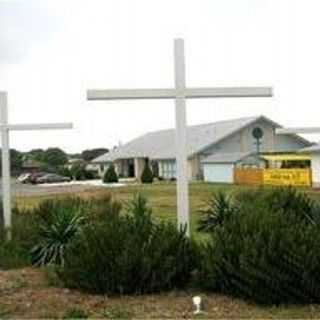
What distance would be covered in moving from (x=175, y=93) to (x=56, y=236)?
9.14 feet

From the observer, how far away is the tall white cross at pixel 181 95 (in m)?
9.80

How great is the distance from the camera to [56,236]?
1104 centimetres

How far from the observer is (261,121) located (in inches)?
3041

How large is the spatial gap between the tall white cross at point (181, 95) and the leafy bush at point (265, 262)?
148cm

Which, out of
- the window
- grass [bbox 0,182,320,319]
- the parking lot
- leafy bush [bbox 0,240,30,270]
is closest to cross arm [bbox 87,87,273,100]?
grass [bbox 0,182,320,319]

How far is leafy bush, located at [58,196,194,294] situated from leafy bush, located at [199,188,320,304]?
0.33 m

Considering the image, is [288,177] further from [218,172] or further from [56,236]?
[56,236]

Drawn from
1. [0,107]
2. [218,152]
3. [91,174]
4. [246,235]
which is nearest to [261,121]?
[218,152]

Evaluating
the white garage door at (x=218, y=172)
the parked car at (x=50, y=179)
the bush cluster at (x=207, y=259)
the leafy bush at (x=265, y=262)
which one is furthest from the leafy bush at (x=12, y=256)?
the parked car at (x=50, y=179)

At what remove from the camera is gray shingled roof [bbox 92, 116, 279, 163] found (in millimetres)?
76625

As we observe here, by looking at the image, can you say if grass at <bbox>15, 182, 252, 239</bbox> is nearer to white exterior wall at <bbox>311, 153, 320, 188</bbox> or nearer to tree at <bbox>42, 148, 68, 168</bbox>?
white exterior wall at <bbox>311, 153, 320, 188</bbox>

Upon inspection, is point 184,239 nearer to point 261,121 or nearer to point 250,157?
point 250,157

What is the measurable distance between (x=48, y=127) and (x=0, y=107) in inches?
41.5

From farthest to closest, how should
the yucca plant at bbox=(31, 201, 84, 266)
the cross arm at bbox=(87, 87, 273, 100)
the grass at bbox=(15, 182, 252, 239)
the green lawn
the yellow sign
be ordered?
the yellow sign
the green lawn
the grass at bbox=(15, 182, 252, 239)
the yucca plant at bbox=(31, 201, 84, 266)
the cross arm at bbox=(87, 87, 273, 100)
